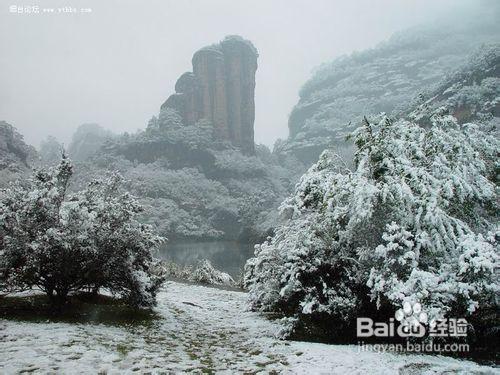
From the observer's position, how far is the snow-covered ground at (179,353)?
4770 mm

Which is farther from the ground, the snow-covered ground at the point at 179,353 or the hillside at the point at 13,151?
the hillside at the point at 13,151

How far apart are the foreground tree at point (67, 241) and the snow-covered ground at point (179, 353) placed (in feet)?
3.42

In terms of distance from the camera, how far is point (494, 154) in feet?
26.1

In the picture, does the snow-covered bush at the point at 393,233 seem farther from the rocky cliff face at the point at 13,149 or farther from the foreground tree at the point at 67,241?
the rocky cliff face at the point at 13,149

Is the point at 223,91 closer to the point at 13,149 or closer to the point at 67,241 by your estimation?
the point at 13,149

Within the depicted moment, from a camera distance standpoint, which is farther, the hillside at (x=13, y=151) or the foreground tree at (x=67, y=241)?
the hillside at (x=13, y=151)

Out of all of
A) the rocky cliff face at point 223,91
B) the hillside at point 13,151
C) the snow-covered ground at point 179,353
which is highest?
the rocky cliff face at point 223,91

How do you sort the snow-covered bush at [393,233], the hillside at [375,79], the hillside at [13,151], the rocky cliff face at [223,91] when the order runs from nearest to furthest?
the snow-covered bush at [393,233]
the hillside at [13,151]
the rocky cliff face at [223,91]
the hillside at [375,79]

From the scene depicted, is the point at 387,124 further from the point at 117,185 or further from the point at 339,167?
the point at 117,185

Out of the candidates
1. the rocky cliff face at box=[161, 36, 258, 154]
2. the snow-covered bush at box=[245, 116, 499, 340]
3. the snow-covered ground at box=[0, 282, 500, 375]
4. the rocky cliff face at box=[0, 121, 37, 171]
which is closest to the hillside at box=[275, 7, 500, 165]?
the rocky cliff face at box=[161, 36, 258, 154]

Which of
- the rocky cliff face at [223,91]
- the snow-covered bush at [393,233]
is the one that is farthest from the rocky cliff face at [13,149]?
the snow-covered bush at [393,233]

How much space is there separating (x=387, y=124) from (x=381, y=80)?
132331 millimetres

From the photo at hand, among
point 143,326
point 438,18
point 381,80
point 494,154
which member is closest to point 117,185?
point 143,326

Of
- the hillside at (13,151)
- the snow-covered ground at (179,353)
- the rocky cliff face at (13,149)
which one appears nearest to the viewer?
the snow-covered ground at (179,353)
